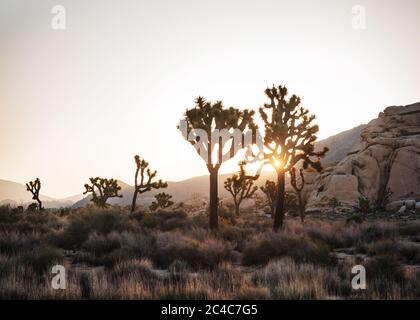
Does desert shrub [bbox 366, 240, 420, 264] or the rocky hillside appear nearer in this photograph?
desert shrub [bbox 366, 240, 420, 264]

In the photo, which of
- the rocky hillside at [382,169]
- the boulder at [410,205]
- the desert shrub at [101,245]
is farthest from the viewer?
the rocky hillside at [382,169]

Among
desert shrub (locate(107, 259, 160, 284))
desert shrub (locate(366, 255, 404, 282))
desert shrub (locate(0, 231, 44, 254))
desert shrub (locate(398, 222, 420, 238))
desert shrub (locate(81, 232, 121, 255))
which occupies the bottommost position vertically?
desert shrub (locate(398, 222, 420, 238))

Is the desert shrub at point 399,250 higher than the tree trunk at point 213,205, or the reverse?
the tree trunk at point 213,205

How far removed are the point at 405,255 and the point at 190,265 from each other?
24.5 feet

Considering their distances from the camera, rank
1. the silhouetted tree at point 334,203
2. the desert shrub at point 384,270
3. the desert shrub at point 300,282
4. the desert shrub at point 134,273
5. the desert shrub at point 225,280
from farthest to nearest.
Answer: the silhouetted tree at point 334,203
the desert shrub at point 384,270
the desert shrub at point 134,273
the desert shrub at point 225,280
the desert shrub at point 300,282

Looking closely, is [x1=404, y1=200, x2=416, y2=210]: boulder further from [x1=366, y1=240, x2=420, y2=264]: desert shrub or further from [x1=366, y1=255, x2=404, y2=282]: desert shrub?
[x1=366, y1=255, x2=404, y2=282]: desert shrub

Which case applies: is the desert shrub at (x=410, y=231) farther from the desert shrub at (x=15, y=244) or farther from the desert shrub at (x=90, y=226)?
the desert shrub at (x=15, y=244)

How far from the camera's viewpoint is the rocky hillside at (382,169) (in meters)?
48.5

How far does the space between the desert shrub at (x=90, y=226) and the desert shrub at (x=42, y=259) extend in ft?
15.1

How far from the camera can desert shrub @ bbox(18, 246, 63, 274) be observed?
373 inches

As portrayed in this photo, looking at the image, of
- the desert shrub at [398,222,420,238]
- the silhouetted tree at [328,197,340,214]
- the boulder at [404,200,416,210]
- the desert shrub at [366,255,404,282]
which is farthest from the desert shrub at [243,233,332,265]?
the silhouetted tree at [328,197,340,214]

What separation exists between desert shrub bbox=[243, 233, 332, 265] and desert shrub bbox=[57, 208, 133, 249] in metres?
7.16

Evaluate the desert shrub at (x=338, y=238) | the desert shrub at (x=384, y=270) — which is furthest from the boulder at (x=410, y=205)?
the desert shrub at (x=384, y=270)
